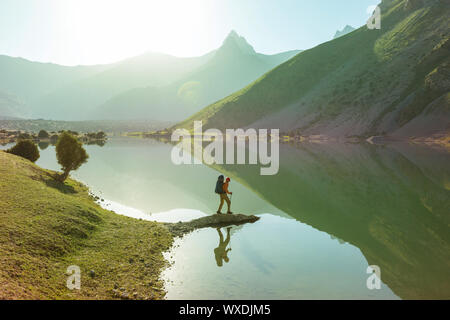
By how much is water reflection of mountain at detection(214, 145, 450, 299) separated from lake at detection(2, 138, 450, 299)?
62mm

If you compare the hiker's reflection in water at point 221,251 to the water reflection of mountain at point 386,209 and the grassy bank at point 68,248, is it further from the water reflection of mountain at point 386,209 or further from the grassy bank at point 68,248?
the water reflection of mountain at point 386,209

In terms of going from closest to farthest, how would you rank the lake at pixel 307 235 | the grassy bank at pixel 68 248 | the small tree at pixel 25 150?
the grassy bank at pixel 68 248 < the lake at pixel 307 235 < the small tree at pixel 25 150

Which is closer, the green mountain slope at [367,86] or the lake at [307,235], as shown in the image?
the lake at [307,235]

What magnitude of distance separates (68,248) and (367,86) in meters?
139

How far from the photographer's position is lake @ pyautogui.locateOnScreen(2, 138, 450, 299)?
1038 cm

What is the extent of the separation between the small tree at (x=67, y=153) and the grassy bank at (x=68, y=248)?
6321 millimetres

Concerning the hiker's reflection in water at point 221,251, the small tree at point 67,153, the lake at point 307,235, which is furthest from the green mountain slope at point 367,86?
the small tree at point 67,153

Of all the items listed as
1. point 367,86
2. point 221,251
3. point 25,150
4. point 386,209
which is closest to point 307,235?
point 221,251

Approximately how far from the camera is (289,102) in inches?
6255

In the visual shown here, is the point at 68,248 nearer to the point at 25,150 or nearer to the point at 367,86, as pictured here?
the point at 25,150

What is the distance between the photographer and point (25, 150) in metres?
27.2

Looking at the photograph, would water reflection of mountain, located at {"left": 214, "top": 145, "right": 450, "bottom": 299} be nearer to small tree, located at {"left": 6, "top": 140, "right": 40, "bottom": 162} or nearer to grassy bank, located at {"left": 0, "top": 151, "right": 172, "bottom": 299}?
grassy bank, located at {"left": 0, "top": 151, "right": 172, "bottom": 299}

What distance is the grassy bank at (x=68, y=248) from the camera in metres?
8.71

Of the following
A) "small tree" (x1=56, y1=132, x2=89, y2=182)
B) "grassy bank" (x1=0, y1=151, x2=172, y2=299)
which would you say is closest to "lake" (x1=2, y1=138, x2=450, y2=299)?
"grassy bank" (x1=0, y1=151, x2=172, y2=299)
